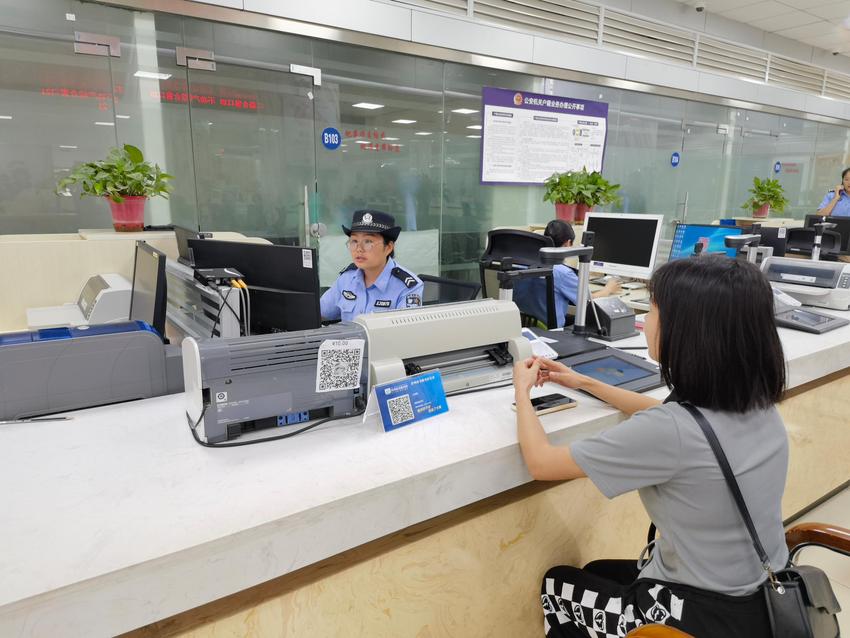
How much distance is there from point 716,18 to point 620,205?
7.87 feet

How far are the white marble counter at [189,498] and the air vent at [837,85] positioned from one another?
903 cm

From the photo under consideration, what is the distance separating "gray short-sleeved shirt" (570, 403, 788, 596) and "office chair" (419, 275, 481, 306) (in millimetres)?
1758

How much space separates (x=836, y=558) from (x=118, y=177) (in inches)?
140

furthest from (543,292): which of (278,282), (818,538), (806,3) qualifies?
(806,3)

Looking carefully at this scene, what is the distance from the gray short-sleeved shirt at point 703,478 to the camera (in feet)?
3.48

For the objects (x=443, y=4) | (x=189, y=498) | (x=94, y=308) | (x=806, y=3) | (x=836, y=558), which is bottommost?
(x=836, y=558)

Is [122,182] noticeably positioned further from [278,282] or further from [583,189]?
[583,189]

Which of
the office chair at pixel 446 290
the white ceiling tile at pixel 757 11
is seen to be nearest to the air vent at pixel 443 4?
the office chair at pixel 446 290

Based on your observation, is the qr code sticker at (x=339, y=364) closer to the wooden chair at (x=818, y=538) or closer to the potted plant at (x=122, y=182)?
the wooden chair at (x=818, y=538)

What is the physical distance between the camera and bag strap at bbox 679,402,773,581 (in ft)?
3.45

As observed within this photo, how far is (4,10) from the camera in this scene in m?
3.18

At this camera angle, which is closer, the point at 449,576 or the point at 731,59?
the point at 449,576

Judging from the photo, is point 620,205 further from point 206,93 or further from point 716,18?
point 206,93

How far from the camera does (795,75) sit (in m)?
7.27
